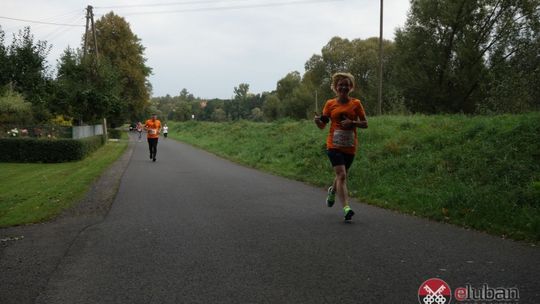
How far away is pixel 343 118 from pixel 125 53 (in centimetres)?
4678

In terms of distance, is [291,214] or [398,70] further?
[398,70]

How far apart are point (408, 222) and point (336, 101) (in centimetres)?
205

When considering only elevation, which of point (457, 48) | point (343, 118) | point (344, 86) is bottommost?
point (343, 118)

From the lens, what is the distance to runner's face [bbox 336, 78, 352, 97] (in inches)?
243

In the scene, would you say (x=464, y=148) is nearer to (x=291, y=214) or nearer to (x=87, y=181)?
(x=291, y=214)

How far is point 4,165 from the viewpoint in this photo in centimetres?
1838

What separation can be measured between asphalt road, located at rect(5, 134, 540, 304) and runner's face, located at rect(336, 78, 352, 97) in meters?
1.87

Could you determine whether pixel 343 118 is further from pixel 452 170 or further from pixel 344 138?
pixel 452 170

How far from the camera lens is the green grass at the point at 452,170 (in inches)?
247

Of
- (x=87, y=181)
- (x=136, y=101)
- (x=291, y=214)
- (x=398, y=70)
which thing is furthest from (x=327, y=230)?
(x=136, y=101)

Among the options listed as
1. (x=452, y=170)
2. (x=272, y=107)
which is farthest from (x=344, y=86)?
(x=272, y=107)

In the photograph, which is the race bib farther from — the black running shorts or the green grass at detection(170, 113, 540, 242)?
the green grass at detection(170, 113, 540, 242)

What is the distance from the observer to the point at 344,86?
6164mm

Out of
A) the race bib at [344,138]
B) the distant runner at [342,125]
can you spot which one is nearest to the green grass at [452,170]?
the distant runner at [342,125]
